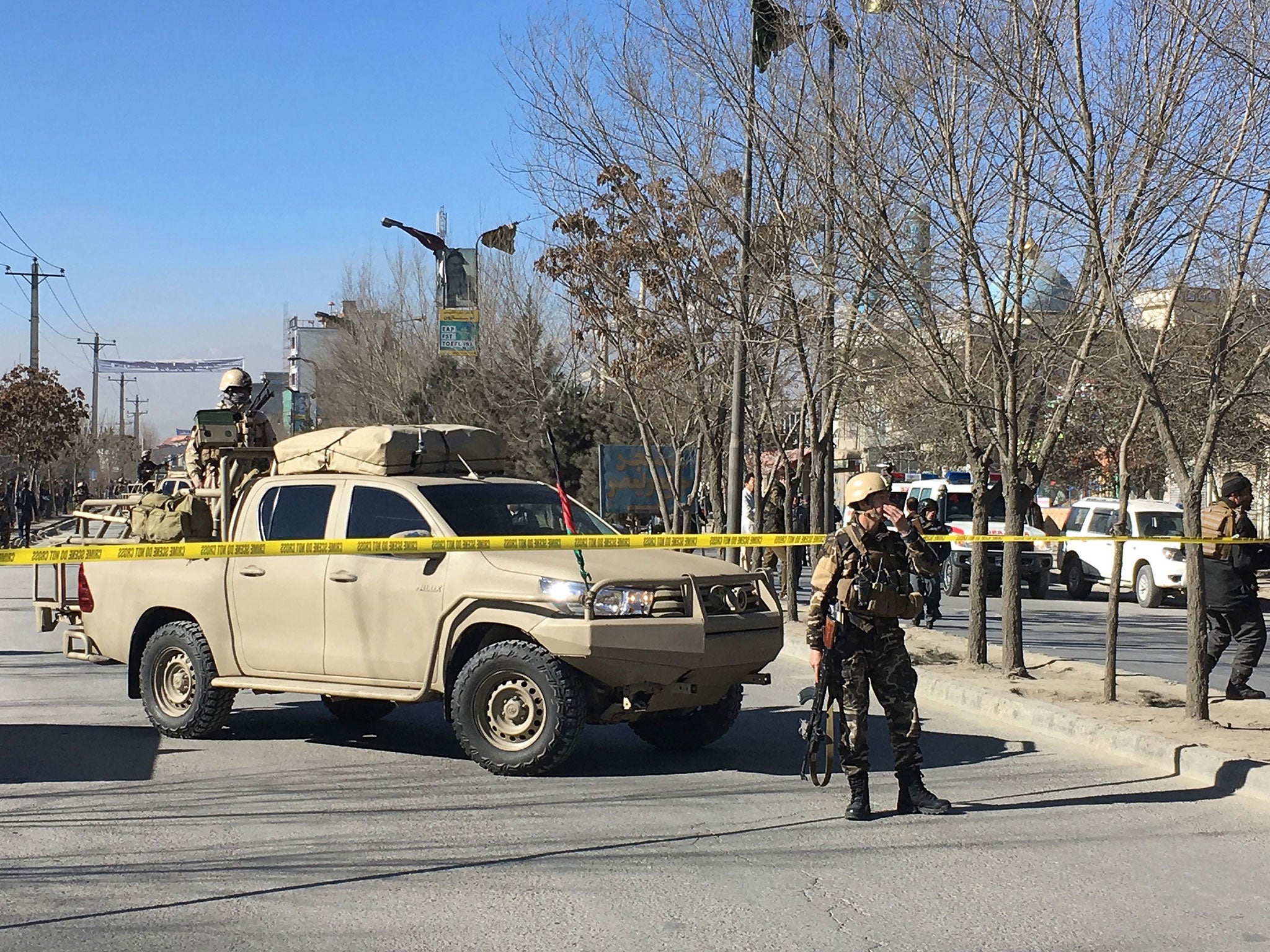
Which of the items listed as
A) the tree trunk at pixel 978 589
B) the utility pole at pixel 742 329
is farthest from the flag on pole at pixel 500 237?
the tree trunk at pixel 978 589

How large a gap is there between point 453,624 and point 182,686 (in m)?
2.44

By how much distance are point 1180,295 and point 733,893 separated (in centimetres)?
745

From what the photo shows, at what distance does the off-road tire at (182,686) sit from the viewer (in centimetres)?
912

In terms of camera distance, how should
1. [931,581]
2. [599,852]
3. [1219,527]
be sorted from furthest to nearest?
[931,581], [1219,527], [599,852]

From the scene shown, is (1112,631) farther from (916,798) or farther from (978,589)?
(916,798)

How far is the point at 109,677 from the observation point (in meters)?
12.7

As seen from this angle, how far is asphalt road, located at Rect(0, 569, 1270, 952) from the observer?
523cm

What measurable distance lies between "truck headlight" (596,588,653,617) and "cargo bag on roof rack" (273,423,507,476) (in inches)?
79.4

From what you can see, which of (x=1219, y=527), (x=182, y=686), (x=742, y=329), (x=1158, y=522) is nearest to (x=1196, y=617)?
(x=1219, y=527)

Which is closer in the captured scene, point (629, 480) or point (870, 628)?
point (870, 628)

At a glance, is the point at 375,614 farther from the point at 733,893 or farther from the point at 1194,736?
the point at 1194,736

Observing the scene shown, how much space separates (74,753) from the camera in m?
8.82

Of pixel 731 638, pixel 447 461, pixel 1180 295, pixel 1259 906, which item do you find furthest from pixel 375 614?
pixel 1180 295

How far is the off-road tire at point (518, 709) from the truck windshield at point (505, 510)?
97 centimetres
